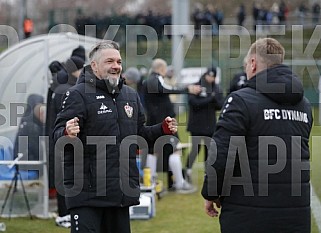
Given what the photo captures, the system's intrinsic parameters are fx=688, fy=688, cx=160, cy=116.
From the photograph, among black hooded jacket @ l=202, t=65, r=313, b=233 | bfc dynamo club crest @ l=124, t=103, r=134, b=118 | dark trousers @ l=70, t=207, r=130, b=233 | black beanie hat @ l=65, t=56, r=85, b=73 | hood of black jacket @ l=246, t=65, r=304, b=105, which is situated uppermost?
black beanie hat @ l=65, t=56, r=85, b=73

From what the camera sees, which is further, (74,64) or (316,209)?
(316,209)

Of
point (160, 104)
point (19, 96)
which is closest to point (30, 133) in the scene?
point (19, 96)

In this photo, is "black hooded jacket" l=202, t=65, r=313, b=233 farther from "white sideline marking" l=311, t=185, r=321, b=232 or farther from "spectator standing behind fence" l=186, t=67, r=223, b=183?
"spectator standing behind fence" l=186, t=67, r=223, b=183

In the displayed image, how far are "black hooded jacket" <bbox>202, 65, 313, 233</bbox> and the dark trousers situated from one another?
103 cm

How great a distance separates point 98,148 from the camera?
5.09 metres

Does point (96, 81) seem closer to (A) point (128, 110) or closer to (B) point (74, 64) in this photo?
(A) point (128, 110)

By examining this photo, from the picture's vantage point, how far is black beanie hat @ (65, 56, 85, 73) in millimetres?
8203

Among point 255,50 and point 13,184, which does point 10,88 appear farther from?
point 255,50

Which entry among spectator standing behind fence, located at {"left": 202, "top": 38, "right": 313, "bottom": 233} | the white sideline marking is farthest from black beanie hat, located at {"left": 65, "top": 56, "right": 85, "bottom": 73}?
spectator standing behind fence, located at {"left": 202, "top": 38, "right": 313, "bottom": 233}

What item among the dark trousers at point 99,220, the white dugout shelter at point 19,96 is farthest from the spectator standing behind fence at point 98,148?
the white dugout shelter at point 19,96

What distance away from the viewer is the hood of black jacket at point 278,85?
14.5 ft

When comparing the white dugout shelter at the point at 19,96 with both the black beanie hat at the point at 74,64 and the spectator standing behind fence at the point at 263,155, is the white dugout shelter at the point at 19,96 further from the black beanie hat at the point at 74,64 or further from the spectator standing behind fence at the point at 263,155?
the spectator standing behind fence at the point at 263,155

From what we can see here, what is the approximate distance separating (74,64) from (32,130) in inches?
46.7

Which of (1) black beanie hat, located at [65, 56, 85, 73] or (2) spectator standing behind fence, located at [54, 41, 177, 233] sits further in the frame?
(1) black beanie hat, located at [65, 56, 85, 73]
